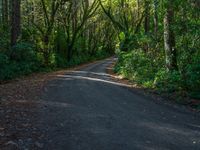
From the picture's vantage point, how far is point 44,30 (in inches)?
1495

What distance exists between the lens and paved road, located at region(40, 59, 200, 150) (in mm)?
8055

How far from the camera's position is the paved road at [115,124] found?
26.4 ft

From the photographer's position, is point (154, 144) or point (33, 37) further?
point (33, 37)

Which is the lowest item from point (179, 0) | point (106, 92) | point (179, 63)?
point (106, 92)

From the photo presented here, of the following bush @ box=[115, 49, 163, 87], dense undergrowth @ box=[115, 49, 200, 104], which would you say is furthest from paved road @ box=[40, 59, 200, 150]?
Answer: bush @ box=[115, 49, 163, 87]

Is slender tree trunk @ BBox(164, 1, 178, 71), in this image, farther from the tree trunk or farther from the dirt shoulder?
the tree trunk

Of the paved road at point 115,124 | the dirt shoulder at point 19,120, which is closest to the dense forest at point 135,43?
the paved road at point 115,124

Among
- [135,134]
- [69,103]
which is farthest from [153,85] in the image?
[135,134]

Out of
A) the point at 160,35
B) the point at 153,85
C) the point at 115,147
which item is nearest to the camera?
the point at 115,147

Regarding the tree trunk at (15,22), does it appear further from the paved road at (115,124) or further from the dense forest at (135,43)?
the paved road at (115,124)

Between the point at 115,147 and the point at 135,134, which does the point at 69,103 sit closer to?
the point at 135,134

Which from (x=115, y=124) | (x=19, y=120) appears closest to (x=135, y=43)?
(x=115, y=124)

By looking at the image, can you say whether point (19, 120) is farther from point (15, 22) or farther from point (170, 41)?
point (15, 22)

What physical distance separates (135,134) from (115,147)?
1238mm
